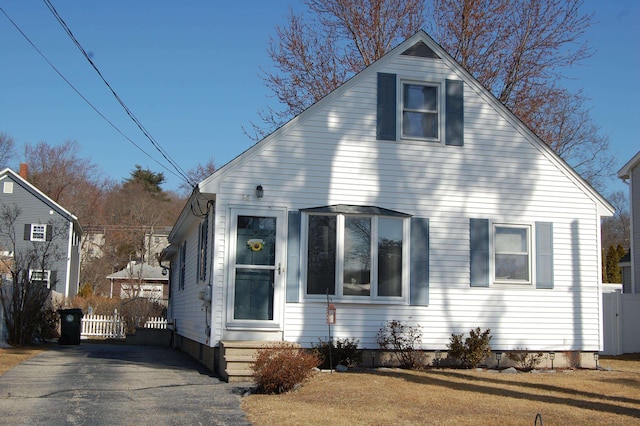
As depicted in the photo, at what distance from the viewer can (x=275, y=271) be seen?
12891 mm

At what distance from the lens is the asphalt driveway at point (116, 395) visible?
27.5 ft

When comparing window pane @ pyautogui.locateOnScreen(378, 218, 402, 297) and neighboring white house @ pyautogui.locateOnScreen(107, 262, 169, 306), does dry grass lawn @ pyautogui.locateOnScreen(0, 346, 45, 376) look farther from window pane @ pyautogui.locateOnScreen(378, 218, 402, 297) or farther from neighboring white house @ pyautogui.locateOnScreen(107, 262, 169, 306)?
neighboring white house @ pyautogui.locateOnScreen(107, 262, 169, 306)

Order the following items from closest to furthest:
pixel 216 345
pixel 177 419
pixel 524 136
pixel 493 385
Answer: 1. pixel 177 419
2. pixel 493 385
3. pixel 216 345
4. pixel 524 136

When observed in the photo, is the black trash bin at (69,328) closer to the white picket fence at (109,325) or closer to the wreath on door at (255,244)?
the white picket fence at (109,325)

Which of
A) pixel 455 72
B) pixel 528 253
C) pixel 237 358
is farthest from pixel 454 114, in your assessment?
pixel 237 358

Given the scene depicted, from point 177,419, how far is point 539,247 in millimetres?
8438

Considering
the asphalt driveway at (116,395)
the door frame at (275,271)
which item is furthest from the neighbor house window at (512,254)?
the asphalt driveway at (116,395)

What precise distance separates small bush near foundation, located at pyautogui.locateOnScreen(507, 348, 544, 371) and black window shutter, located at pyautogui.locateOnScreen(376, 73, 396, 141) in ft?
15.5

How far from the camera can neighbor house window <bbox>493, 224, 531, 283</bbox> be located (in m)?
→ 14.0

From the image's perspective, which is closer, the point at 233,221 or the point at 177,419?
the point at 177,419

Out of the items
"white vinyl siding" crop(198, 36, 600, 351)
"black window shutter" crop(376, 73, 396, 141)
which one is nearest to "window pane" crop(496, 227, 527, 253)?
"white vinyl siding" crop(198, 36, 600, 351)

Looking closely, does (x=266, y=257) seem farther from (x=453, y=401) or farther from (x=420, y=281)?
(x=453, y=401)

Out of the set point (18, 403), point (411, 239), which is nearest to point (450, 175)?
point (411, 239)

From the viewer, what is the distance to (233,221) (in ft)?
42.0
